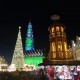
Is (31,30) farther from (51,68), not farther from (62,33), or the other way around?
(51,68)

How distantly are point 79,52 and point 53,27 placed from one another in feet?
52.0

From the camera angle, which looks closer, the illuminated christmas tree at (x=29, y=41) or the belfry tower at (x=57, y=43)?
the belfry tower at (x=57, y=43)

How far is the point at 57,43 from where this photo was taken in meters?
42.5

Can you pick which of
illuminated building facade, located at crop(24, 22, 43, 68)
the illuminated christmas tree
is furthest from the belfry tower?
the illuminated christmas tree

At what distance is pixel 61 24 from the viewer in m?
44.6

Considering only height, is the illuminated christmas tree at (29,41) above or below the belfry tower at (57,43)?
above

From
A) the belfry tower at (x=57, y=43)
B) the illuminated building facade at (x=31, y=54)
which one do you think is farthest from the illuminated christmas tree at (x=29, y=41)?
the belfry tower at (x=57, y=43)

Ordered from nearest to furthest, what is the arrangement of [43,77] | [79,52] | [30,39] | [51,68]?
[43,77], [51,68], [79,52], [30,39]

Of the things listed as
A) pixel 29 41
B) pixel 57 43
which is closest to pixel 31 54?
pixel 29 41

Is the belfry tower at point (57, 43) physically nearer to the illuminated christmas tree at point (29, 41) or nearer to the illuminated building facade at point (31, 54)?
the illuminated building facade at point (31, 54)

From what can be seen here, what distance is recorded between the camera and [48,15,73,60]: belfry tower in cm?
4044

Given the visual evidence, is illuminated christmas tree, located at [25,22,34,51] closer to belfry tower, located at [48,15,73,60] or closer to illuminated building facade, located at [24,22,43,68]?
illuminated building facade, located at [24,22,43,68]

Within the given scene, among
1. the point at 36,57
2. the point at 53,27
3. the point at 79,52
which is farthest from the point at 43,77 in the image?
the point at 36,57

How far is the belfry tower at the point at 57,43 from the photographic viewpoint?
40.4 m
